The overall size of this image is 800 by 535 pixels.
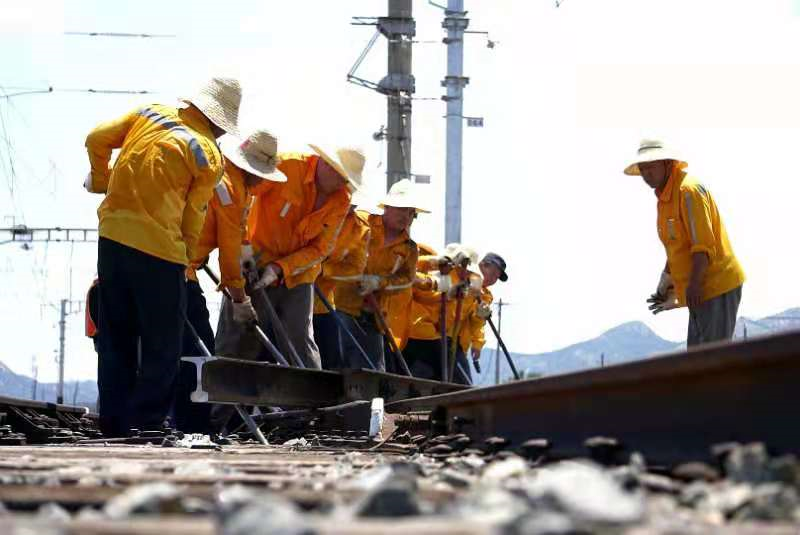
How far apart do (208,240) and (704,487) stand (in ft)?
20.9

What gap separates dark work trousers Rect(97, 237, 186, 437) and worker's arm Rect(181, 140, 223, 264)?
0.23 metres

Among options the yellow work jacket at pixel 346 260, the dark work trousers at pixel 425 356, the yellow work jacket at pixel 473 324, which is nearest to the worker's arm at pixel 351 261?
the yellow work jacket at pixel 346 260

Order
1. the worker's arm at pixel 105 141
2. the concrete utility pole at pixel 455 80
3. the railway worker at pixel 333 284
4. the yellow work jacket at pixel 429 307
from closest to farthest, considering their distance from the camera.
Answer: the worker's arm at pixel 105 141 < the railway worker at pixel 333 284 < the yellow work jacket at pixel 429 307 < the concrete utility pole at pixel 455 80

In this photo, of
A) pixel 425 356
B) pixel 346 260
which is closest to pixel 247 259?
pixel 346 260

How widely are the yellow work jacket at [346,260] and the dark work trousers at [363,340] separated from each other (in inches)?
24.9

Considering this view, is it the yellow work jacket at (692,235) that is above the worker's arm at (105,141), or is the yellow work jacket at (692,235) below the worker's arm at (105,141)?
below

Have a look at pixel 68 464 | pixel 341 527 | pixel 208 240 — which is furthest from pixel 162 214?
pixel 341 527

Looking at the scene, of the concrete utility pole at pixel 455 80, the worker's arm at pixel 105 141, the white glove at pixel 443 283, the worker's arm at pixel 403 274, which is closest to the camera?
the worker's arm at pixel 105 141

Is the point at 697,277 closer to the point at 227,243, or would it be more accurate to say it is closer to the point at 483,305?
the point at 227,243

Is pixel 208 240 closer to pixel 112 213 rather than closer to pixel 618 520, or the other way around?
pixel 112 213

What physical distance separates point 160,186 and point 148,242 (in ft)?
1.01

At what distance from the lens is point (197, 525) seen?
2014mm

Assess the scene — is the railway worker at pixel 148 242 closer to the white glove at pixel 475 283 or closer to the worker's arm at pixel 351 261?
the worker's arm at pixel 351 261

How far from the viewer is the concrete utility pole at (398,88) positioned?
20609mm
